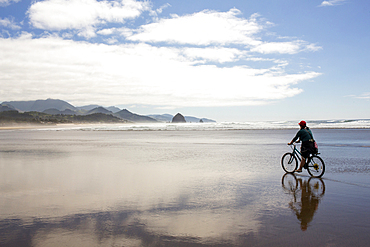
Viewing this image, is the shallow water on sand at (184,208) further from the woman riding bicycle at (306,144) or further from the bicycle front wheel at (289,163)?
the woman riding bicycle at (306,144)

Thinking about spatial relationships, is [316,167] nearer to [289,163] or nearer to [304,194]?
[289,163]

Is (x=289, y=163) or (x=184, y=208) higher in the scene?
(x=289, y=163)

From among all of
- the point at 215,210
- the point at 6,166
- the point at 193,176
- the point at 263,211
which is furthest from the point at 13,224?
the point at 6,166

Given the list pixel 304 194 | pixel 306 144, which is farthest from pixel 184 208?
pixel 306 144

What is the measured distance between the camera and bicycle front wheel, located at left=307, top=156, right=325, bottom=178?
32.7ft

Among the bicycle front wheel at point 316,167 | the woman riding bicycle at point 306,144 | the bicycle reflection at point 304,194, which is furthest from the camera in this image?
the woman riding bicycle at point 306,144

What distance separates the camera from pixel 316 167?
33.2 ft

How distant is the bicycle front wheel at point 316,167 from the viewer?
996 centimetres

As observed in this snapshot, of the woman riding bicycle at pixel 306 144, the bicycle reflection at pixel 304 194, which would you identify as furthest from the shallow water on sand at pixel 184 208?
the woman riding bicycle at pixel 306 144

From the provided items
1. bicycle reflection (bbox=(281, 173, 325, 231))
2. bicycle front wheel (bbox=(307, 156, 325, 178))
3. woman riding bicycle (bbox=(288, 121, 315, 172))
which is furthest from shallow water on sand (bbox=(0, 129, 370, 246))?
woman riding bicycle (bbox=(288, 121, 315, 172))

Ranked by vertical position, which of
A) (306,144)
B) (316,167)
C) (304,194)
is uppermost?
(306,144)

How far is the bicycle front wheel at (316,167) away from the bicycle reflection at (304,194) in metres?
0.42

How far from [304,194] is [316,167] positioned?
3.01 m

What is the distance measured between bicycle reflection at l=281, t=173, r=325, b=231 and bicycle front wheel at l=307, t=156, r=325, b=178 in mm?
418
